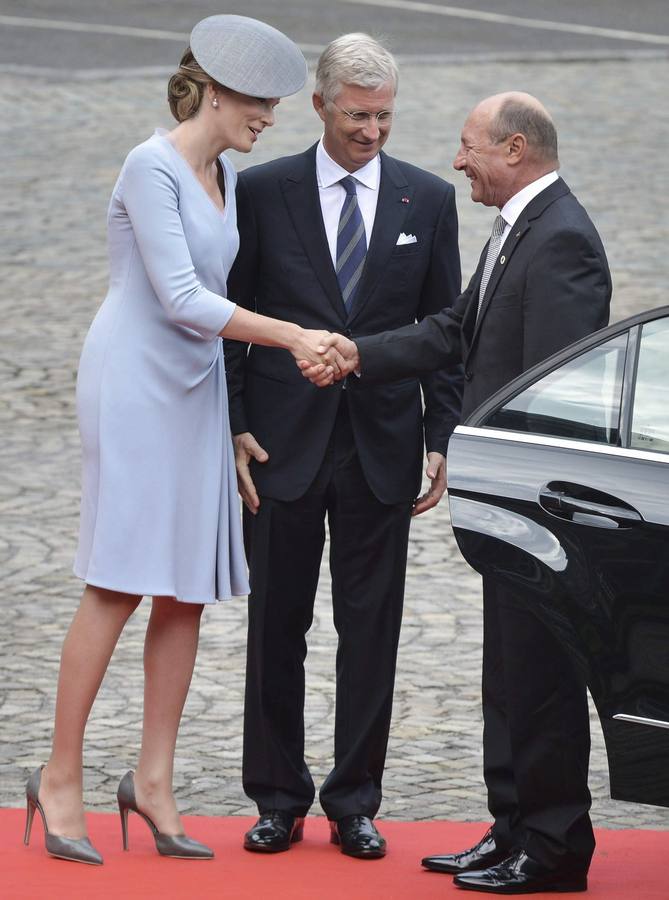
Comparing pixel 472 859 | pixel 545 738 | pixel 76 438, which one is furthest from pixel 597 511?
pixel 76 438

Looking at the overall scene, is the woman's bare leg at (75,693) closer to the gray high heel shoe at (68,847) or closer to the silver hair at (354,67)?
the gray high heel shoe at (68,847)

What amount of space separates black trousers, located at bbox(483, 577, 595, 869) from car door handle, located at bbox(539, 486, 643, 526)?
411 mm

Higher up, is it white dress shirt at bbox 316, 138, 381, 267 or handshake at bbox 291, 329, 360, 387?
white dress shirt at bbox 316, 138, 381, 267

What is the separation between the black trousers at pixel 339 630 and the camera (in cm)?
459

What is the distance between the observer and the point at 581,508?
3.80m

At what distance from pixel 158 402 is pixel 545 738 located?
48.2 inches

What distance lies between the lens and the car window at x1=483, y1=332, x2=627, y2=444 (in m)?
3.87

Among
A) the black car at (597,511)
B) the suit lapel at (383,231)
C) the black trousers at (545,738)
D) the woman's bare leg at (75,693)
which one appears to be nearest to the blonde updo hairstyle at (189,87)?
the suit lapel at (383,231)

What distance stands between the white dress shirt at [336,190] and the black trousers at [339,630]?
1.56 ft

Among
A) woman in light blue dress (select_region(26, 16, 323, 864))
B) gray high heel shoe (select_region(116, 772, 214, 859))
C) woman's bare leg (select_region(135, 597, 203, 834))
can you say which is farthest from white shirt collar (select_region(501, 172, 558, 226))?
gray high heel shoe (select_region(116, 772, 214, 859))

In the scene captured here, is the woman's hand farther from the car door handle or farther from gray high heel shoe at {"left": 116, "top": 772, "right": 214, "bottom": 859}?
gray high heel shoe at {"left": 116, "top": 772, "right": 214, "bottom": 859}

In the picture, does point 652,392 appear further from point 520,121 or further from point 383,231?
point 383,231

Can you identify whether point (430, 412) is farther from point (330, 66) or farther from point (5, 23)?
point (5, 23)

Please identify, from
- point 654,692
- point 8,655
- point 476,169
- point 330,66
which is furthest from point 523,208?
point 8,655
